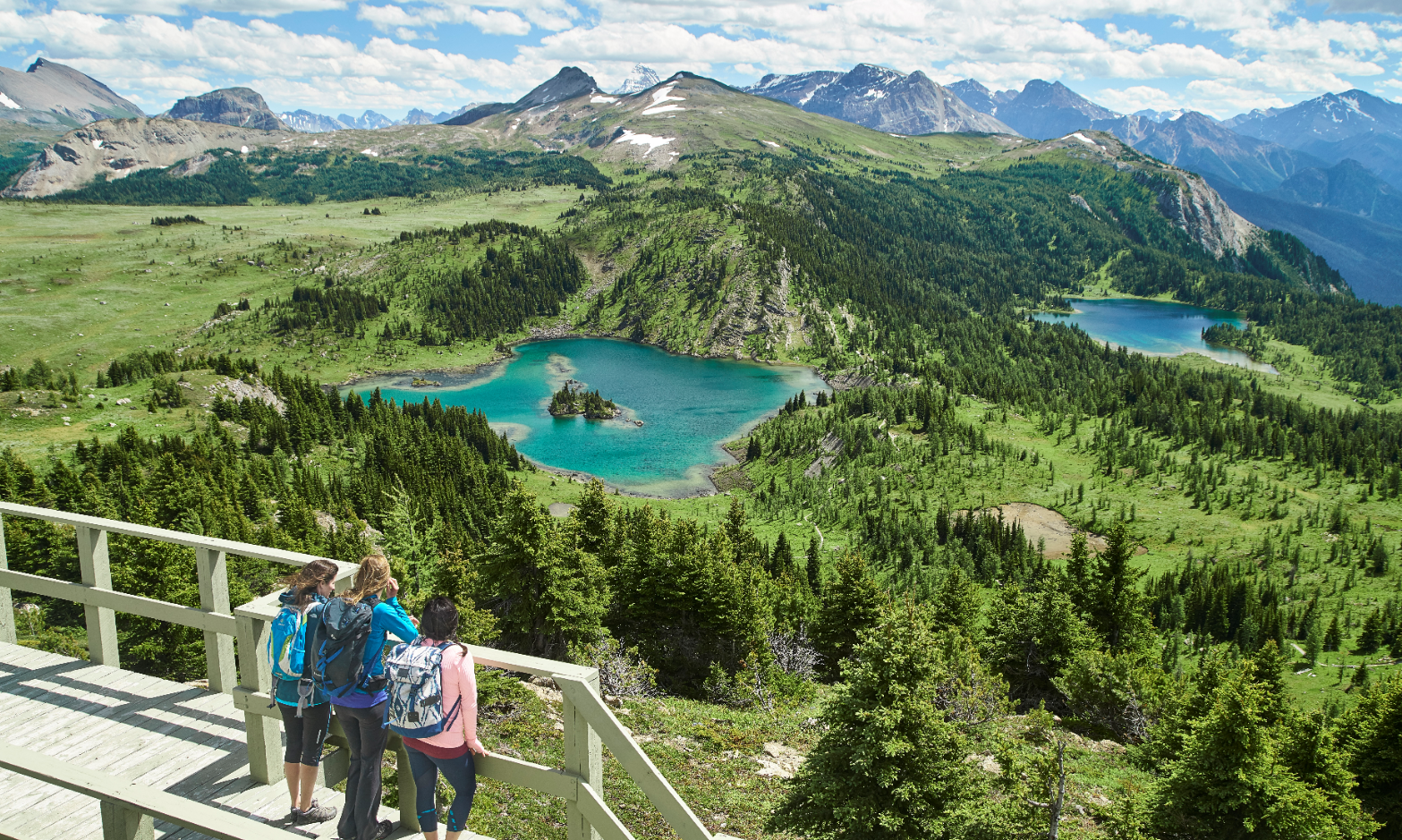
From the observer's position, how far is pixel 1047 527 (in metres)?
93.2

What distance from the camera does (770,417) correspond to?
5433 inches

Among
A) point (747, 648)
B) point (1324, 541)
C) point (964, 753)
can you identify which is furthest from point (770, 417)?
point (964, 753)

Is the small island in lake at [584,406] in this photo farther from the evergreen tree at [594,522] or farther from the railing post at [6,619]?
the railing post at [6,619]

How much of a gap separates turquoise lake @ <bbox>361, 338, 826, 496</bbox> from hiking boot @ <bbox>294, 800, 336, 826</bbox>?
9561cm

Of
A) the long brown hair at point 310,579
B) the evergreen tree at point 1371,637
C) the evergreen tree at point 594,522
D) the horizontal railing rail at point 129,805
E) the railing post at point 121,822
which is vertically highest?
the long brown hair at point 310,579

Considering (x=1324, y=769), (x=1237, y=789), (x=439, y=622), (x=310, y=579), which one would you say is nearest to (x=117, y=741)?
(x=310, y=579)

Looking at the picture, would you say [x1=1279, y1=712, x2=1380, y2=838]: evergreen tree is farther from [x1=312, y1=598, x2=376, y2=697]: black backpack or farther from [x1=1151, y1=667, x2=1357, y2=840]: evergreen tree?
[x1=312, y1=598, x2=376, y2=697]: black backpack

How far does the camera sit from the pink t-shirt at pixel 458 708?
6.71 meters

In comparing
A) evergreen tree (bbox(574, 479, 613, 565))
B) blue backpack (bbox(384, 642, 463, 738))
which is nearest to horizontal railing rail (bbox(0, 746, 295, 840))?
blue backpack (bbox(384, 642, 463, 738))

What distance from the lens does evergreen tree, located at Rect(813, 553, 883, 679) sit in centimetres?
4259

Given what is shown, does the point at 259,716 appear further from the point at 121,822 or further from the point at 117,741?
the point at 117,741

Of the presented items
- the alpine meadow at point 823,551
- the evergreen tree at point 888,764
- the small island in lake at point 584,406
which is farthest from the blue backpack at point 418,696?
the small island in lake at point 584,406

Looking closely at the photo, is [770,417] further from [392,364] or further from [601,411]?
[392,364]

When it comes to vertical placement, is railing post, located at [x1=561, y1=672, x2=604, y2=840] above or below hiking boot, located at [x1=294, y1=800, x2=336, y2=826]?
above
